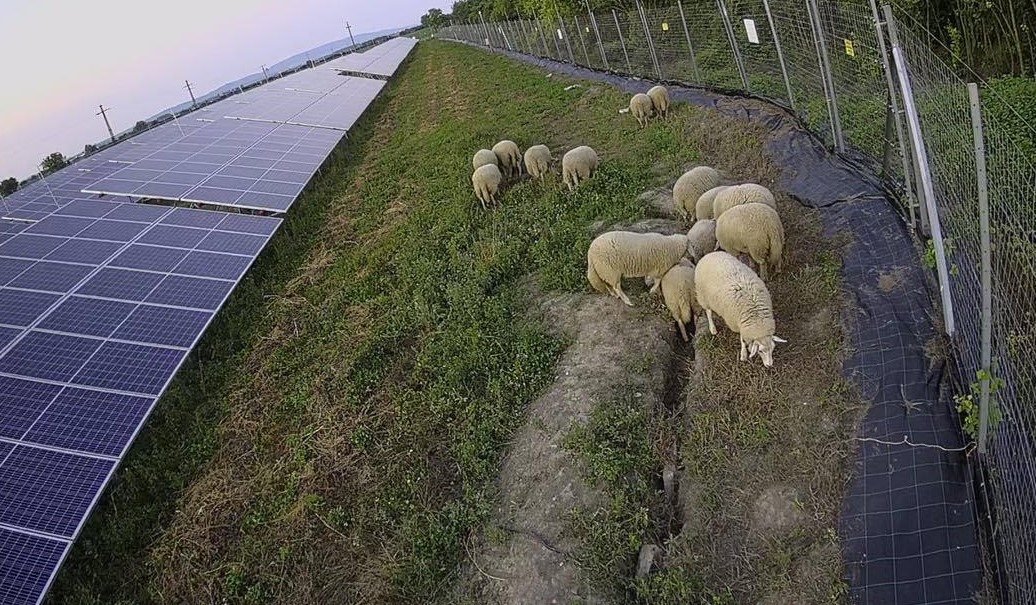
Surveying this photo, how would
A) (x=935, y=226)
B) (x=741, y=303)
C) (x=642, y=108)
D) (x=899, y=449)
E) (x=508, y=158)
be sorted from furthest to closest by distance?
(x=642, y=108) → (x=508, y=158) → (x=741, y=303) → (x=935, y=226) → (x=899, y=449)

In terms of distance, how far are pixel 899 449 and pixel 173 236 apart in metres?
12.7

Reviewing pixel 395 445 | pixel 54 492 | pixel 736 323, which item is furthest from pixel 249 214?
pixel 736 323

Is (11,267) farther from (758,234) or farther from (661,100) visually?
(661,100)

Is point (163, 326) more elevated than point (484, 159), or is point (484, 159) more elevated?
point (484, 159)

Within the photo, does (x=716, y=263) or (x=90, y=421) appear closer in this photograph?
(x=716, y=263)

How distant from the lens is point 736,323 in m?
5.87

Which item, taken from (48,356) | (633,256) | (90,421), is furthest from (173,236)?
(633,256)

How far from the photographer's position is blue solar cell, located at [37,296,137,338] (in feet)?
27.8

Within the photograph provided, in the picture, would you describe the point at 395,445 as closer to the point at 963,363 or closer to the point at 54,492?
the point at 54,492

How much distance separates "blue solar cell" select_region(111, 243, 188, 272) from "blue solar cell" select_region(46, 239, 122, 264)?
0.29m

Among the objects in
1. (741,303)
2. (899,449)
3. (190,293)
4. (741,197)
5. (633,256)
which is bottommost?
(899,449)

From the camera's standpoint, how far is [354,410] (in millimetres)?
7062

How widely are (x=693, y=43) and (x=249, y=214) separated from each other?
13456 millimetres

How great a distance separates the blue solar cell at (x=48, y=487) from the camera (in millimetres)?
5824
